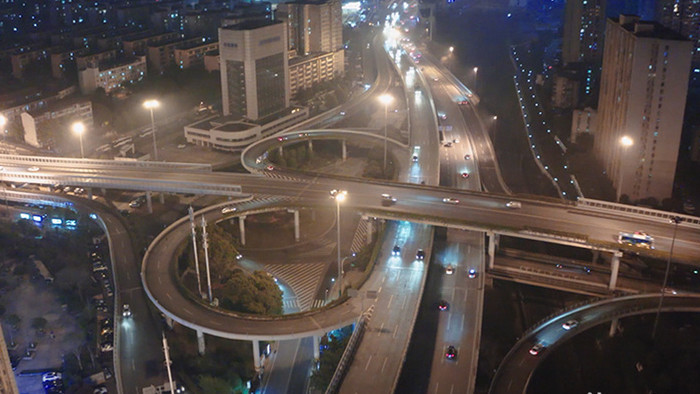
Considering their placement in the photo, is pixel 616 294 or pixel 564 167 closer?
pixel 616 294

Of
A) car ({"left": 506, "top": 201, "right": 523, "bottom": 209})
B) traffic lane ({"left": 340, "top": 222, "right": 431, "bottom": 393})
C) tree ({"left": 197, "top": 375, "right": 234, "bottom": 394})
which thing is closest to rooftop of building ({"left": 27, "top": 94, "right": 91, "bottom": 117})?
traffic lane ({"left": 340, "top": 222, "right": 431, "bottom": 393})

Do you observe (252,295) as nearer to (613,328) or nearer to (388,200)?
(388,200)

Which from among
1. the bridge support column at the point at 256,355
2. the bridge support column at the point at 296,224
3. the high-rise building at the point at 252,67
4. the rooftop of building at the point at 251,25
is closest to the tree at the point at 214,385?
the bridge support column at the point at 256,355

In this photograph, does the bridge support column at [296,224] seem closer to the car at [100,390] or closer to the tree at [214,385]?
the tree at [214,385]

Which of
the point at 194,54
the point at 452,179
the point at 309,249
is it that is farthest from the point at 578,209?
the point at 194,54

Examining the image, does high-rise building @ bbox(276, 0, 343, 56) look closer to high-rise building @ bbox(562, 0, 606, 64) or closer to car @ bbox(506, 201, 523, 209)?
high-rise building @ bbox(562, 0, 606, 64)

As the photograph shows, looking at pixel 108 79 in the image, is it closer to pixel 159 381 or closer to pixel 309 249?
pixel 309 249
